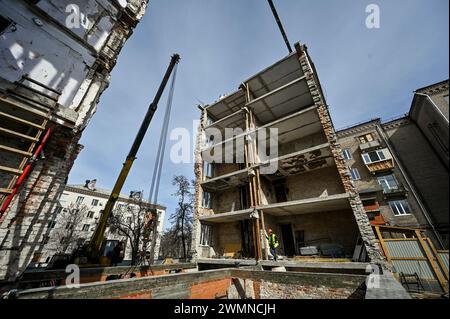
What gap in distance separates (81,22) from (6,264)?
8.70 metres

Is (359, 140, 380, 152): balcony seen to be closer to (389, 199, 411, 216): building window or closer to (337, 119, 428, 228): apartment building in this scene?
(337, 119, 428, 228): apartment building

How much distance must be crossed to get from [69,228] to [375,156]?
4324 cm

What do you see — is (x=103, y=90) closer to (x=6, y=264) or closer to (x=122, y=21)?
(x=122, y=21)

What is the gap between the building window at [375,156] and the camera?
16895mm

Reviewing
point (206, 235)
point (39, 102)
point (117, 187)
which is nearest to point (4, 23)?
point (39, 102)

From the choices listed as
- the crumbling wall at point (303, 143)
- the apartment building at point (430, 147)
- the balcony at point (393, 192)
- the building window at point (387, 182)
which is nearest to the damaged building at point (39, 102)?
the apartment building at point (430, 147)

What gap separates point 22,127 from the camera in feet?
17.5

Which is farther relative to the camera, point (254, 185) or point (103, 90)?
point (254, 185)

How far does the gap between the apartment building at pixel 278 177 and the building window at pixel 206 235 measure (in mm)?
71

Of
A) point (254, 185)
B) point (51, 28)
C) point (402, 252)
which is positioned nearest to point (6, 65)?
point (51, 28)

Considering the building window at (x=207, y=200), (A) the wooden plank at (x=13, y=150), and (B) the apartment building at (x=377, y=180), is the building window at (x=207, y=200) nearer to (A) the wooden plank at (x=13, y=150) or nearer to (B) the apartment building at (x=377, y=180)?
(A) the wooden plank at (x=13, y=150)

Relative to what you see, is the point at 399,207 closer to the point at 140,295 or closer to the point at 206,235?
the point at 206,235

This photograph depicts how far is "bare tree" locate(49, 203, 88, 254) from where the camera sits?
27.5 meters
